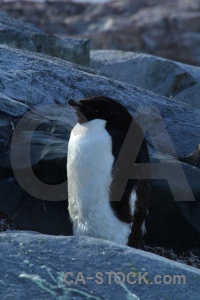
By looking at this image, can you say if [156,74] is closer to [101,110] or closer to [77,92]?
[77,92]

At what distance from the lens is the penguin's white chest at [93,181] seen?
6.95 meters

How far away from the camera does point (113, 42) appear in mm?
42469

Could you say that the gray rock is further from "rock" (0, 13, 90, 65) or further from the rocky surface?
"rock" (0, 13, 90, 65)

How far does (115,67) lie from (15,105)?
15.9 feet

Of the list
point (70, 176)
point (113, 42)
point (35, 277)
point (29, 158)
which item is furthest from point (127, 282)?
point (113, 42)

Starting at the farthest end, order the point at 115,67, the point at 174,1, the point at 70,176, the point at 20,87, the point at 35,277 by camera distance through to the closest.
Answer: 1. the point at 174,1
2. the point at 115,67
3. the point at 20,87
4. the point at 70,176
5. the point at 35,277

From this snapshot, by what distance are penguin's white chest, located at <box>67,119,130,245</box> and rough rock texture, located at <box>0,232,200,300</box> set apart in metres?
1.26

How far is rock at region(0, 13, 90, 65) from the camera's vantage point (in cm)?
1107

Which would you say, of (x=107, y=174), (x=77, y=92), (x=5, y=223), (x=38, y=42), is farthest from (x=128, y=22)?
(x=107, y=174)

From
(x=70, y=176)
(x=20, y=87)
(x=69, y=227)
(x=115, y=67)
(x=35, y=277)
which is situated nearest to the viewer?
(x=35, y=277)

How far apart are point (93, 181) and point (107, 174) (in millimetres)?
120

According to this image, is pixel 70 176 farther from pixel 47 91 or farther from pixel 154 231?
pixel 47 91

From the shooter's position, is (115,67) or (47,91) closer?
(47,91)

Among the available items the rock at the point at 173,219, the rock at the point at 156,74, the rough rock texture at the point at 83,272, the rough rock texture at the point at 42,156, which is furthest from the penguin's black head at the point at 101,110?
the rock at the point at 156,74
